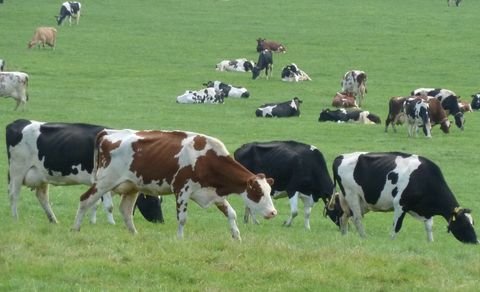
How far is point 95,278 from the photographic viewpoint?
12172mm

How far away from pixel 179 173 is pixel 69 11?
54226 mm

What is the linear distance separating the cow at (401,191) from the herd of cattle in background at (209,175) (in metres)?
0.02

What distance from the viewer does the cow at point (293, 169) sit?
72.3 ft

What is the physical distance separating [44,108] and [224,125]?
6.84 meters

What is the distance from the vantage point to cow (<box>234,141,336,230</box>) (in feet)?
72.3

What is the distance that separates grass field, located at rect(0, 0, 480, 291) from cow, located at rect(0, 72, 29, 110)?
610 mm

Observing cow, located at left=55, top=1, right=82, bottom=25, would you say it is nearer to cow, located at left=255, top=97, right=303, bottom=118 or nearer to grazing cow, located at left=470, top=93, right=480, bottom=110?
cow, located at left=255, top=97, right=303, bottom=118

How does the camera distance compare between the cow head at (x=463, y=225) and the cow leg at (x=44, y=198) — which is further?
the cow head at (x=463, y=225)

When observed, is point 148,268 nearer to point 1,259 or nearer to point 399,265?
point 1,259

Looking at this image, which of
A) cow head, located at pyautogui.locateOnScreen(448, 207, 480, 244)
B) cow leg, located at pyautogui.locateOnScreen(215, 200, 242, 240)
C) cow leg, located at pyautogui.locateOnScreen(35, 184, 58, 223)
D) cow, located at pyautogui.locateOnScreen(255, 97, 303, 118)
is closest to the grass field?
cow leg, located at pyautogui.locateOnScreen(215, 200, 242, 240)

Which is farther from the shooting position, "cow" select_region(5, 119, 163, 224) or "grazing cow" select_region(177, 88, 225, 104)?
"grazing cow" select_region(177, 88, 225, 104)

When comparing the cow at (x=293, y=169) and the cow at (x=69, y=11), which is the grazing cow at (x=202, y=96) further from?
the cow at (x=69, y=11)

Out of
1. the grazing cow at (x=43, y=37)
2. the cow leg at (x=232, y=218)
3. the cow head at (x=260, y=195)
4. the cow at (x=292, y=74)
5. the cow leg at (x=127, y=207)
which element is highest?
the cow head at (x=260, y=195)

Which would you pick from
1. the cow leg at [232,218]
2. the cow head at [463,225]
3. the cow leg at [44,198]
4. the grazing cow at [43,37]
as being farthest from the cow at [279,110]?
the cow leg at [232,218]
